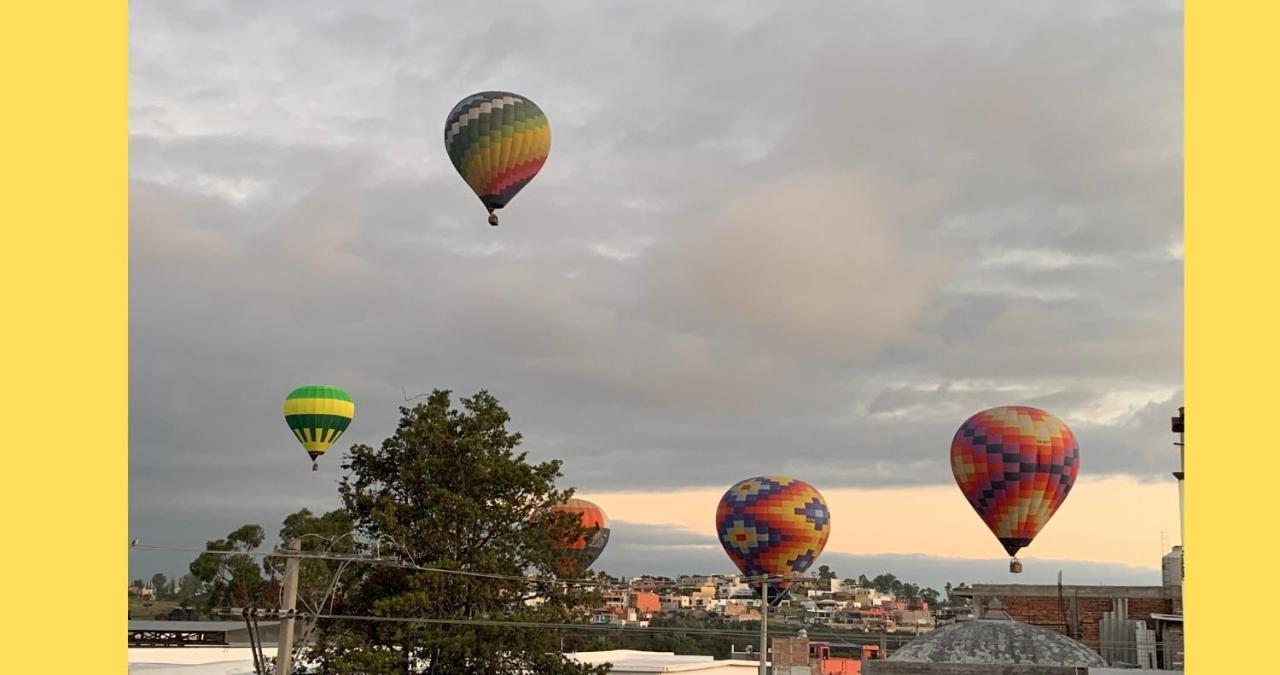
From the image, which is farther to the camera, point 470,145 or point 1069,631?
point 1069,631

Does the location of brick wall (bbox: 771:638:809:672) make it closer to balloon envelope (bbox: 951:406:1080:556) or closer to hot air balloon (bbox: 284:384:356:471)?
balloon envelope (bbox: 951:406:1080:556)

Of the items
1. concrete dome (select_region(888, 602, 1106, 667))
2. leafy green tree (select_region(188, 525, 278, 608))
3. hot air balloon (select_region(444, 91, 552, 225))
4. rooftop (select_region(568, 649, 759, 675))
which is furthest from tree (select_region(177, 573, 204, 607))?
concrete dome (select_region(888, 602, 1106, 667))

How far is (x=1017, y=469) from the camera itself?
5547cm

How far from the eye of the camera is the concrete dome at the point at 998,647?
34094 millimetres

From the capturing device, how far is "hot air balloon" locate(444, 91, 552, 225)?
5369 cm

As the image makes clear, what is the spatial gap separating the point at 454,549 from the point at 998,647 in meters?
23.5

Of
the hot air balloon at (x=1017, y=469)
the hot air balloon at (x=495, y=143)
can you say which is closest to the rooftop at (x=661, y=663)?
the hot air balloon at (x=1017, y=469)

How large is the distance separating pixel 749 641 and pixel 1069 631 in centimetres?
10469

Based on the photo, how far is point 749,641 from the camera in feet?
552

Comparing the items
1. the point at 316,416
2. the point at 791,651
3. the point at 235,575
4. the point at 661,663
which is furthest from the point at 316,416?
the point at 235,575

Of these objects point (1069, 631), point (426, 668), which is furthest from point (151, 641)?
point (1069, 631)

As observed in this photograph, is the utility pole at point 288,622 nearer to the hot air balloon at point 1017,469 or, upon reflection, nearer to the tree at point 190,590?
the hot air balloon at point 1017,469

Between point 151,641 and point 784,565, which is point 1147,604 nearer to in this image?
point 784,565

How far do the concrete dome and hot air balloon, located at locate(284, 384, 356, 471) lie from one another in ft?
95.1
